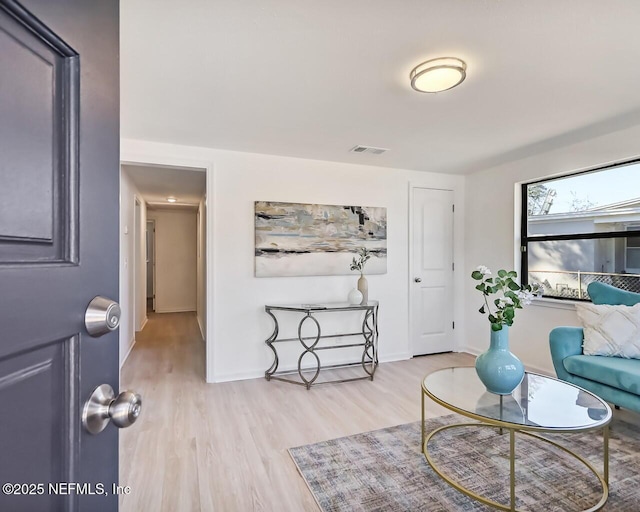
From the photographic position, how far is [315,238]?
3.56 m

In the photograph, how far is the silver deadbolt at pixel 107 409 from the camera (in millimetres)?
566

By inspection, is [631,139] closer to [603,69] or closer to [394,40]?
[603,69]

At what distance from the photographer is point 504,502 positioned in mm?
1625

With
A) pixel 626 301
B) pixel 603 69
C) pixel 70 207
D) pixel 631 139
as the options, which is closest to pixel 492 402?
pixel 626 301

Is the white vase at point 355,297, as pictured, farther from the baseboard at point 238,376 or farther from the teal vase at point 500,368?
the teal vase at point 500,368

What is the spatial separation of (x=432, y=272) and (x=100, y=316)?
402cm

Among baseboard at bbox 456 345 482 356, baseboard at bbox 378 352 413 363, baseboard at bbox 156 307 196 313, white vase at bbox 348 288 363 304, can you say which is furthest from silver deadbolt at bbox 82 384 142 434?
baseboard at bbox 156 307 196 313

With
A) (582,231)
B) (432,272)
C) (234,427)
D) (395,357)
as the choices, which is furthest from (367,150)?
(234,427)

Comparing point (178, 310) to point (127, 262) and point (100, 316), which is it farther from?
point (100, 316)

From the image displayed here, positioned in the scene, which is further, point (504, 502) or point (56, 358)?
point (504, 502)

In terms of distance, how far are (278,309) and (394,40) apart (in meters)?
2.36

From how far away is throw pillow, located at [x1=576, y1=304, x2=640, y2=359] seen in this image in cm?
237

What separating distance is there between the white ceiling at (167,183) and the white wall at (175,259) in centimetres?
109

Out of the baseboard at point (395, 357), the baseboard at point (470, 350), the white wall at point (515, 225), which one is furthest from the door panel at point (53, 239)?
the baseboard at point (470, 350)
